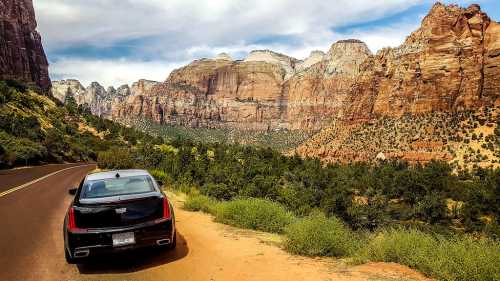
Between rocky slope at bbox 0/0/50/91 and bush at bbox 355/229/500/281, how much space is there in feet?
345

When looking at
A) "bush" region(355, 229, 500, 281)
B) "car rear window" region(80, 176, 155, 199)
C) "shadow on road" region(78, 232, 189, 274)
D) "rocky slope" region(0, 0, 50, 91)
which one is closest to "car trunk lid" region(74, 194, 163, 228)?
"car rear window" region(80, 176, 155, 199)

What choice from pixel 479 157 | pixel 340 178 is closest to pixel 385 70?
pixel 479 157

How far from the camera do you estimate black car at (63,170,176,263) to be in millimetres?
6543

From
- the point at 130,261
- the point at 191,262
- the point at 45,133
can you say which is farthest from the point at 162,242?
the point at 45,133

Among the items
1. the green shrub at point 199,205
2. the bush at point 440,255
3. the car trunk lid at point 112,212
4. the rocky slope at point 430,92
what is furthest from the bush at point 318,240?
the rocky slope at point 430,92

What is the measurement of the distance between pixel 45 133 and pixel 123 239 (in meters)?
55.8

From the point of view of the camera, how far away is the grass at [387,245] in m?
5.67

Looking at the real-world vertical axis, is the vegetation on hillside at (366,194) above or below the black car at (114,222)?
below

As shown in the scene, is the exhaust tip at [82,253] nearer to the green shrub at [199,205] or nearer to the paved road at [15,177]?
the green shrub at [199,205]

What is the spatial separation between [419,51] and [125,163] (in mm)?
95565

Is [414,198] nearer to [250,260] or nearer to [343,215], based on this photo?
[343,215]

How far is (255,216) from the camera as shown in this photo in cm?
1063

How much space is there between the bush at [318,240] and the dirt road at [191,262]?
328 mm

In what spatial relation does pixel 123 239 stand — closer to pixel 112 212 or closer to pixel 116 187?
pixel 112 212
